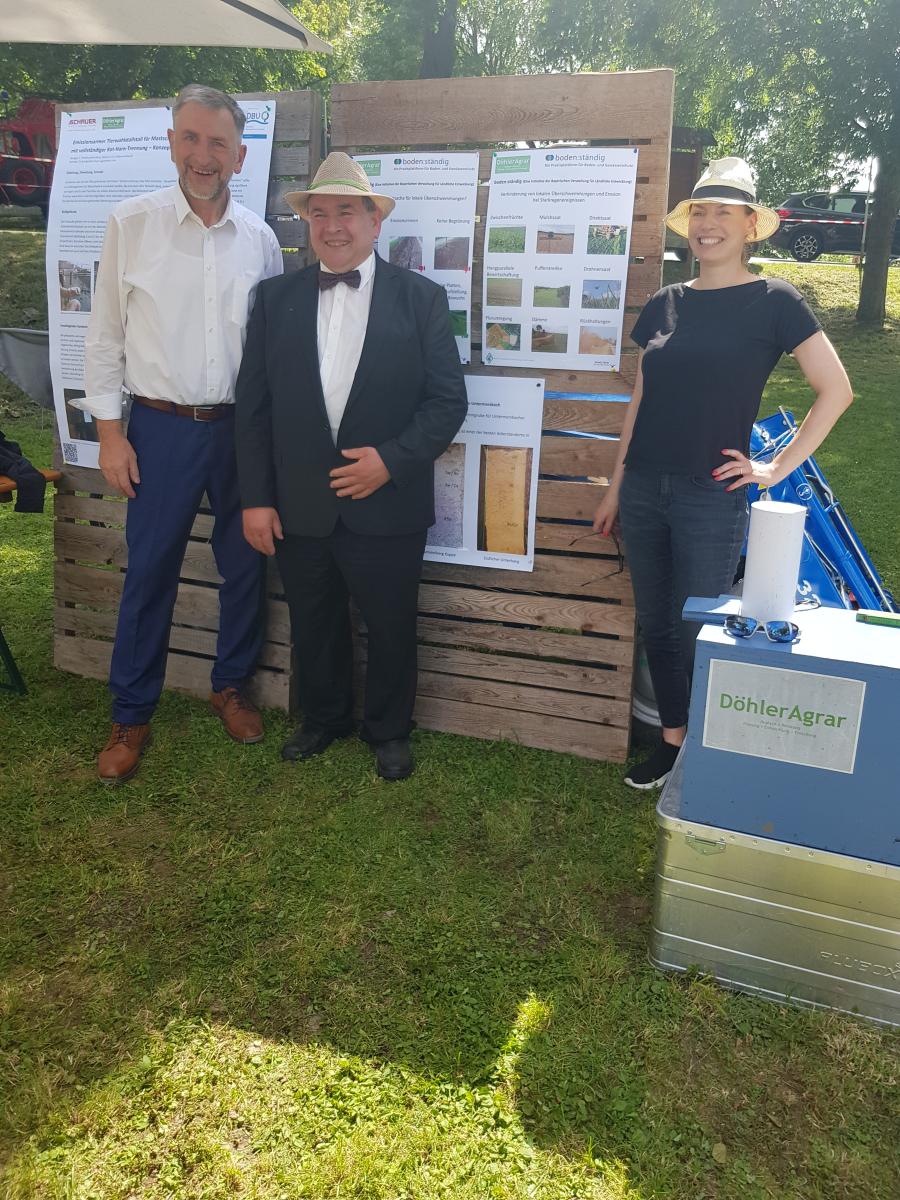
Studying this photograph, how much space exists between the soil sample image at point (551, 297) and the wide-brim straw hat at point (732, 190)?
593 mm

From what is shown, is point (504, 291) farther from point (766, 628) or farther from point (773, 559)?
point (766, 628)

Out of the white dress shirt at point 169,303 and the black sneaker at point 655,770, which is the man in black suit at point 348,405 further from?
the black sneaker at point 655,770

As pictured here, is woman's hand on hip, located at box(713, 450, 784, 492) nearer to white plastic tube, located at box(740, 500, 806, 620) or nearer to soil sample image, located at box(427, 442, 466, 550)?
white plastic tube, located at box(740, 500, 806, 620)

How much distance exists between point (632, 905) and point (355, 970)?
2.88ft

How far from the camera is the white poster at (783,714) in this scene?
2.21 m

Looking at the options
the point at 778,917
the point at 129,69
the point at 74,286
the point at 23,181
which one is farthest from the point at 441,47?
the point at 778,917

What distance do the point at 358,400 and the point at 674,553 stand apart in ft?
3.85

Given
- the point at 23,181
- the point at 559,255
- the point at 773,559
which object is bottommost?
the point at 773,559

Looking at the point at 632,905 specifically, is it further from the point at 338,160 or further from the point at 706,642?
the point at 338,160

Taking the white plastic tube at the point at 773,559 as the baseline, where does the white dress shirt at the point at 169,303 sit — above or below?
above

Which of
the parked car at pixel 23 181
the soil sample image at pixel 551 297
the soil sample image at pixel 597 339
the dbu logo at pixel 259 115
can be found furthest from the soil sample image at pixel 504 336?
the parked car at pixel 23 181

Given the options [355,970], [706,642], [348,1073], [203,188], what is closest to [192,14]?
[203,188]

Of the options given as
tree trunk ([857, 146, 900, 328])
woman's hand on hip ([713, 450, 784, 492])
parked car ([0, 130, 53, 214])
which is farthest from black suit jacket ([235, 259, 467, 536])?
parked car ([0, 130, 53, 214])

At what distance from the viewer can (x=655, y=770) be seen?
349cm
